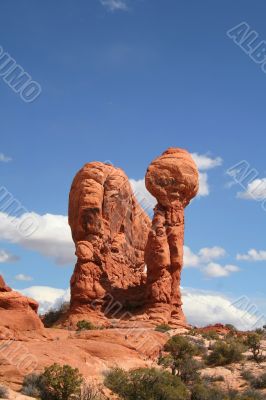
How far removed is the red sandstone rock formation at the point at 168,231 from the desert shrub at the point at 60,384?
16872 millimetres

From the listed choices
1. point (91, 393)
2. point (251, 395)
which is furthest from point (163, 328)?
point (91, 393)

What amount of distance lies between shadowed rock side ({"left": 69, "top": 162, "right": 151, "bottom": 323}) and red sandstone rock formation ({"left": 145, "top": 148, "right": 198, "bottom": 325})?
2262 mm

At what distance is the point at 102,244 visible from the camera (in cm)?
3991

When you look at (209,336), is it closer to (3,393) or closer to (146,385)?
(146,385)

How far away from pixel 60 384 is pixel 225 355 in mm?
10768

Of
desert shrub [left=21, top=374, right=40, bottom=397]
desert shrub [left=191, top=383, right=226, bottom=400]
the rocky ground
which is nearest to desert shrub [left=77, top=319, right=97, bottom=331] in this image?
the rocky ground

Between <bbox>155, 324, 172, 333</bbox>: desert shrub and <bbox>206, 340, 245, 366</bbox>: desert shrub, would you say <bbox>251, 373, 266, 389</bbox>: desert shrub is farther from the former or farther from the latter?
<bbox>155, 324, 172, 333</bbox>: desert shrub

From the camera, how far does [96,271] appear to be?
125 ft

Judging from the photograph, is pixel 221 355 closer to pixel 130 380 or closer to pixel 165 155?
pixel 130 380

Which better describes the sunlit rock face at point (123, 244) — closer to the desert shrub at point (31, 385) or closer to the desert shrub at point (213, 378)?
the desert shrub at point (213, 378)

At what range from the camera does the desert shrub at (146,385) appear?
1916 cm

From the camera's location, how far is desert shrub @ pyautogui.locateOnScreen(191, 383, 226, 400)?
20.5 m

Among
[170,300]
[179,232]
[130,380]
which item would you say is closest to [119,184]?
[179,232]

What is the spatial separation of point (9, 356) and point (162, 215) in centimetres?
1994
